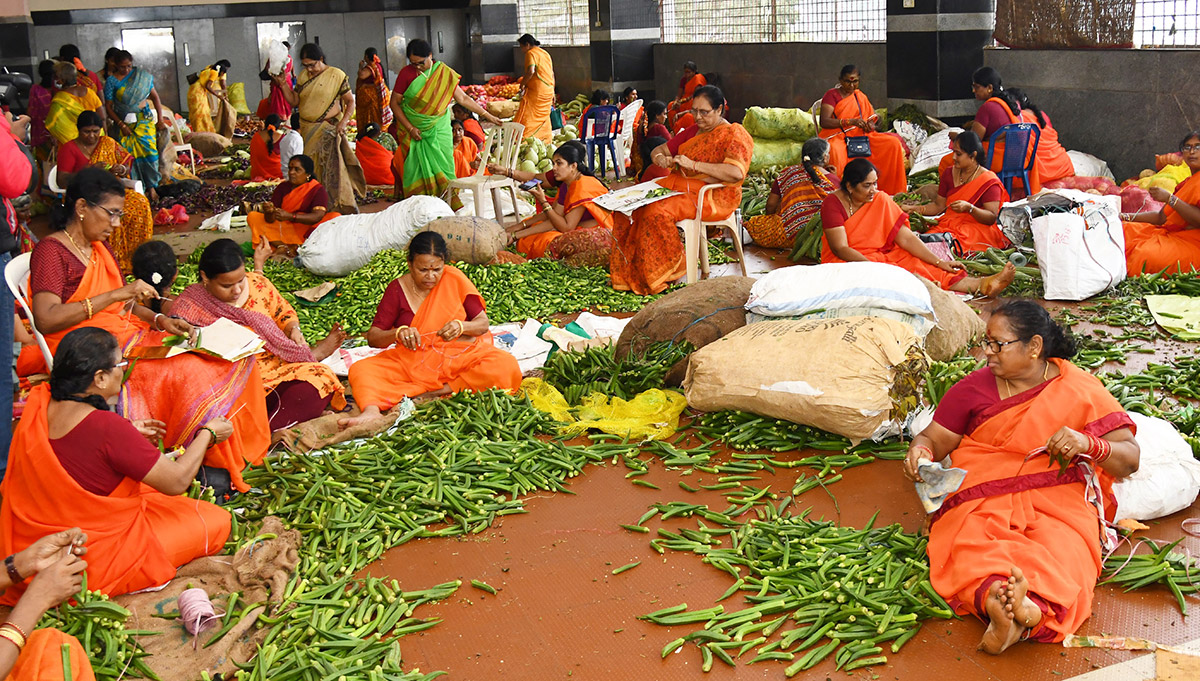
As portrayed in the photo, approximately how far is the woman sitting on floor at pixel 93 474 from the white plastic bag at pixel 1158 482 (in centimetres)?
342

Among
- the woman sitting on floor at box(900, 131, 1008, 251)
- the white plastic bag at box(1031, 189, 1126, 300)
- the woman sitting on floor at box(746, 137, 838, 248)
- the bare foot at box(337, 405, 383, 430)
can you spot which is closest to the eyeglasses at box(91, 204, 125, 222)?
the bare foot at box(337, 405, 383, 430)

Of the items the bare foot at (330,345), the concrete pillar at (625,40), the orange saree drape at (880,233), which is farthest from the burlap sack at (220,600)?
the concrete pillar at (625,40)

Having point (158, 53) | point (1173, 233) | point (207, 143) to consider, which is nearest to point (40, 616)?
point (1173, 233)

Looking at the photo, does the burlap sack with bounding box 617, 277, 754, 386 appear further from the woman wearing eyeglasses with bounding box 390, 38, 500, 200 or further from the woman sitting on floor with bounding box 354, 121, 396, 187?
the woman sitting on floor with bounding box 354, 121, 396, 187

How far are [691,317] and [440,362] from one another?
54.6 inches

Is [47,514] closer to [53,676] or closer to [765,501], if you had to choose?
[53,676]

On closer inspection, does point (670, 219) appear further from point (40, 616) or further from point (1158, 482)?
point (40, 616)

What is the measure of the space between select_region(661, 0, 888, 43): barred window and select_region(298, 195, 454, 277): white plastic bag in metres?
7.17

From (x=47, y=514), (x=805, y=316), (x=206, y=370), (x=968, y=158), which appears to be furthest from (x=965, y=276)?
(x=47, y=514)

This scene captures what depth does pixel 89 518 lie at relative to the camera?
11.8 feet

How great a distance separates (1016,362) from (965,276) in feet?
12.3

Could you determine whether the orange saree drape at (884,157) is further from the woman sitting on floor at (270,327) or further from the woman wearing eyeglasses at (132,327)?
the woman wearing eyeglasses at (132,327)

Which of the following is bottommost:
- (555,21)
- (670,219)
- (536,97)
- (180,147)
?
(670,219)

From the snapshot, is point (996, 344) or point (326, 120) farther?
point (326, 120)
